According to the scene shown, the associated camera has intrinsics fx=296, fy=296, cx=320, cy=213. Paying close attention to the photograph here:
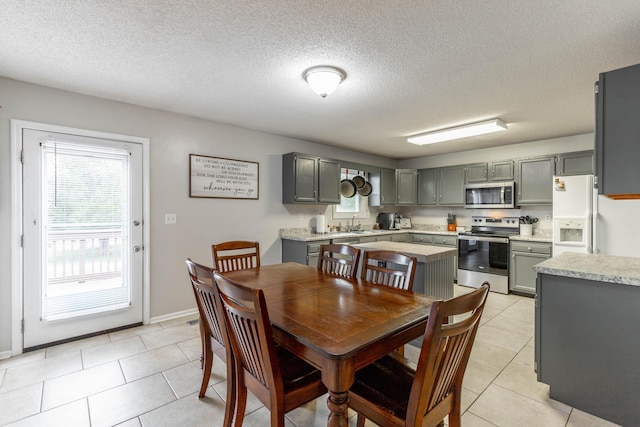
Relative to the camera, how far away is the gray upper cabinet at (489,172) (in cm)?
471

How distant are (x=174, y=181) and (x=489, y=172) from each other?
4741 mm

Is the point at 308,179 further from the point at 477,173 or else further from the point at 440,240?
the point at 477,173

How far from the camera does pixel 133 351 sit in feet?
8.59

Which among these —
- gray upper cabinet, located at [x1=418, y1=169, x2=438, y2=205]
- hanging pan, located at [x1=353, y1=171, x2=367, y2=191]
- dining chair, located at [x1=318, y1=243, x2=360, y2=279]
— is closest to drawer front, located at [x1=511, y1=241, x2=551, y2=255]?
gray upper cabinet, located at [x1=418, y1=169, x2=438, y2=205]

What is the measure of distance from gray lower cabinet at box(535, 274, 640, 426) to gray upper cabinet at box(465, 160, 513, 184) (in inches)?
130

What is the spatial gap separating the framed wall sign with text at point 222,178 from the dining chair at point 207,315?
6.47 ft

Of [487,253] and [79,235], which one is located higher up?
[79,235]

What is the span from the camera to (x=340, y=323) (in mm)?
1374

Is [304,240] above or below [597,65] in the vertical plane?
below

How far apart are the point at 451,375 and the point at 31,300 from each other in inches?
135

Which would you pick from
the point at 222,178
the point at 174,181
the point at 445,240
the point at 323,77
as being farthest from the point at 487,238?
the point at 174,181

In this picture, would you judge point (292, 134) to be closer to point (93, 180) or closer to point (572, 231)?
point (93, 180)

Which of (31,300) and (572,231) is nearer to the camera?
(31,300)

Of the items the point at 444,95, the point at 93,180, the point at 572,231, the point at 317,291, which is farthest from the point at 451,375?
the point at 572,231
